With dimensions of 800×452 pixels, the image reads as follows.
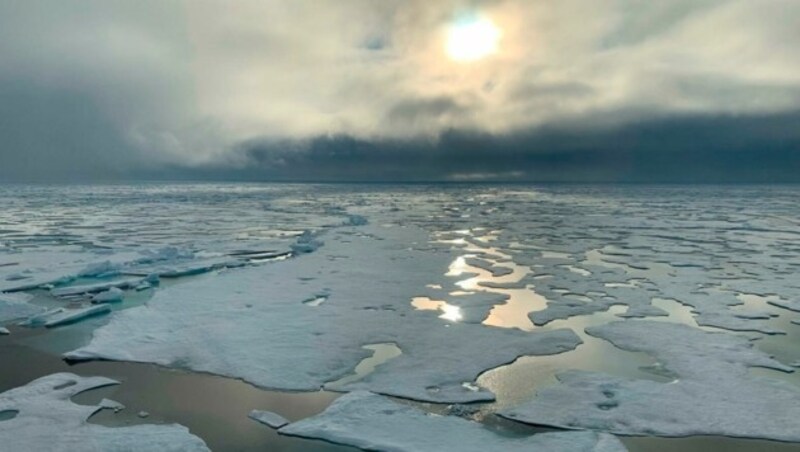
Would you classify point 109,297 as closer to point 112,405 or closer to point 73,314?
point 73,314

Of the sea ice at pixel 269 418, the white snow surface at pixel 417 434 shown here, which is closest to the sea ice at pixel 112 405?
the sea ice at pixel 269 418

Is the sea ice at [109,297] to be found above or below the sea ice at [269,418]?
above

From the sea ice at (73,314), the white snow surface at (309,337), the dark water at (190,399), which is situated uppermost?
the sea ice at (73,314)

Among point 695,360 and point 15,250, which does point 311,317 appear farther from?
point 15,250

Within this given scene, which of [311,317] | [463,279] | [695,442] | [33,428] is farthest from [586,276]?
[33,428]

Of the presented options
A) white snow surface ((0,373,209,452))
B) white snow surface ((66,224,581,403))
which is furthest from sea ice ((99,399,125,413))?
white snow surface ((66,224,581,403))

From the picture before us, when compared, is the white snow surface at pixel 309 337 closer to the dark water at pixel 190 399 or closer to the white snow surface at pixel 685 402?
the dark water at pixel 190 399

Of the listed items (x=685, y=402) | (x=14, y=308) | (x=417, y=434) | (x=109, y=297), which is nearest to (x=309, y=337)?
(x=417, y=434)
